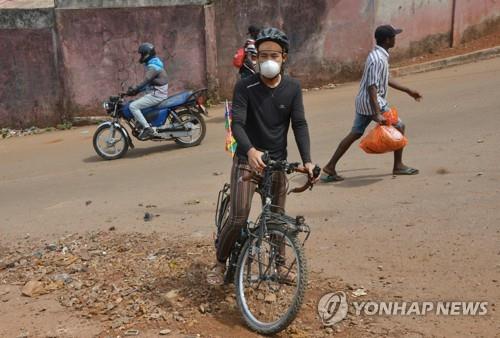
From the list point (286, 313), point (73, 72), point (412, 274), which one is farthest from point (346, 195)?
point (73, 72)

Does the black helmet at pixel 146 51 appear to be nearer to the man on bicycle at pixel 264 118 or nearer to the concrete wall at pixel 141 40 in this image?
the concrete wall at pixel 141 40

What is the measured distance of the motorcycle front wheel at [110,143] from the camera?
1019cm

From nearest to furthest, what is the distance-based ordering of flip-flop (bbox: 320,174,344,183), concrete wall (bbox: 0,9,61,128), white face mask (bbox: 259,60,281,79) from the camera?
white face mask (bbox: 259,60,281,79) < flip-flop (bbox: 320,174,344,183) < concrete wall (bbox: 0,9,61,128)

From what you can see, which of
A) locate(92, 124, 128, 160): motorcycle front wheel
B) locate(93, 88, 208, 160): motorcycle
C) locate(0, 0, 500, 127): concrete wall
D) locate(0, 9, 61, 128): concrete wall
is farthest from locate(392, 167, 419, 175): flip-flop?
locate(0, 9, 61, 128): concrete wall

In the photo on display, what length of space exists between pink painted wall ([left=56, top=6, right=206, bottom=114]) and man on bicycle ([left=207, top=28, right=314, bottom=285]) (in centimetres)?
936

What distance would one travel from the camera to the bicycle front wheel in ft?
13.1

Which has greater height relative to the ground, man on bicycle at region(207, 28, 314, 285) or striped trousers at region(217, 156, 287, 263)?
man on bicycle at region(207, 28, 314, 285)

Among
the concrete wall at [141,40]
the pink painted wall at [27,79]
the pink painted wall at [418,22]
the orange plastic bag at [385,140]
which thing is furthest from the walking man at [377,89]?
the pink painted wall at [27,79]

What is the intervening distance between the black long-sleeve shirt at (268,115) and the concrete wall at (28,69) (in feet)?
32.3

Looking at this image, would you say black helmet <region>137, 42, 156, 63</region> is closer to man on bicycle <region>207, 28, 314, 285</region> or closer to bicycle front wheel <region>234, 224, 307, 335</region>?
man on bicycle <region>207, 28, 314, 285</region>

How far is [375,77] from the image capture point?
7129 mm

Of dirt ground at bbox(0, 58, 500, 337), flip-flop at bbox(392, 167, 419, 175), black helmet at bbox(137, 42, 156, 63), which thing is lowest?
dirt ground at bbox(0, 58, 500, 337)

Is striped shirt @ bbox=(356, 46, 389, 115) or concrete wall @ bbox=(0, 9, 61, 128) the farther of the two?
concrete wall @ bbox=(0, 9, 61, 128)

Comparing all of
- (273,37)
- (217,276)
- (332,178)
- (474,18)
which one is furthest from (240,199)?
(474,18)
